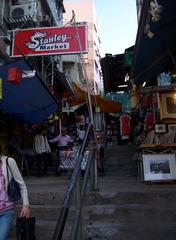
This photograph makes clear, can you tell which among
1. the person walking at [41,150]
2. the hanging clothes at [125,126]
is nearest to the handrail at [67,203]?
the person walking at [41,150]

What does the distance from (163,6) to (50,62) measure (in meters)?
12.7

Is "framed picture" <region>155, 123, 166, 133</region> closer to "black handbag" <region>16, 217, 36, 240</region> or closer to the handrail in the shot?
the handrail

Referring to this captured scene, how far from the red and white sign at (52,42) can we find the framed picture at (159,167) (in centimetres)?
360

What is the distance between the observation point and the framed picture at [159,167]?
726 cm

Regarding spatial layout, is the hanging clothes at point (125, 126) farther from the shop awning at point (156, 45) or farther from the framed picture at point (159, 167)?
the framed picture at point (159, 167)

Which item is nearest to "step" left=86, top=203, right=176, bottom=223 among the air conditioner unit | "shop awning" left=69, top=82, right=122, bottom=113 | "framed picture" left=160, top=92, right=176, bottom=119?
"framed picture" left=160, top=92, right=176, bottom=119

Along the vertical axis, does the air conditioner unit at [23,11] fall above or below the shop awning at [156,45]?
above

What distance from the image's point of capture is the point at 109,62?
13.0 metres

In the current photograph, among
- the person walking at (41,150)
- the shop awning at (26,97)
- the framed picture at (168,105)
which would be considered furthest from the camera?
the person walking at (41,150)

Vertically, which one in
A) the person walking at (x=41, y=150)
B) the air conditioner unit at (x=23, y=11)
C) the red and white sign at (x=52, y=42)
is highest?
the air conditioner unit at (x=23, y=11)

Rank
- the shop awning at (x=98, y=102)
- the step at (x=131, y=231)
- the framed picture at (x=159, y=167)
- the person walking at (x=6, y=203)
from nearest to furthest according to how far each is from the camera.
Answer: the person walking at (x=6, y=203) → the step at (x=131, y=231) → the framed picture at (x=159, y=167) → the shop awning at (x=98, y=102)

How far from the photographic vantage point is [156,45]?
6520mm

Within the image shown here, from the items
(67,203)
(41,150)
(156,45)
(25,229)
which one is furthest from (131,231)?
(41,150)

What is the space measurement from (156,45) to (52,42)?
12.9 feet
